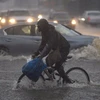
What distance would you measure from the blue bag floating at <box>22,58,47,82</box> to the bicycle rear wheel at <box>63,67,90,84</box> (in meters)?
0.84

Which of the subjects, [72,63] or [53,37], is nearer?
[53,37]

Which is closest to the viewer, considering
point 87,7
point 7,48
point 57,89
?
point 57,89

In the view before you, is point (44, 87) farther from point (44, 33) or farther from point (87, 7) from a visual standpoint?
point (87, 7)

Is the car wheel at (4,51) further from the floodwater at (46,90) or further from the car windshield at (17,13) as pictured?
the car windshield at (17,13)

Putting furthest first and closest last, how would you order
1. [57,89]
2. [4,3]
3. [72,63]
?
[4,3] < [72,63] < [57,89]

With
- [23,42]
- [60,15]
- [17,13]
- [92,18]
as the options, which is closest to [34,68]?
[23,42]

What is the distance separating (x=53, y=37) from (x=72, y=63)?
5199 mm

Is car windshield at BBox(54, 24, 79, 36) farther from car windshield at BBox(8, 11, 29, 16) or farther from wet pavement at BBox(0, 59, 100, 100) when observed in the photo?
car windshield at BBox(8, 11, 29, 16)

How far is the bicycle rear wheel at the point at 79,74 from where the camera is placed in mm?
9133

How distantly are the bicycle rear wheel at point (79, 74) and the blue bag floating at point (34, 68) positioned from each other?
842mm

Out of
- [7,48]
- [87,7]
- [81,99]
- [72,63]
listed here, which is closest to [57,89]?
[81,99]

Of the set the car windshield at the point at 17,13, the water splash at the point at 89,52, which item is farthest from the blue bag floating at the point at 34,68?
the car windshield at the point at 17,13

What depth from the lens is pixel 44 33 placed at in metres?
8.51

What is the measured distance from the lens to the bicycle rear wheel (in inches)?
360
